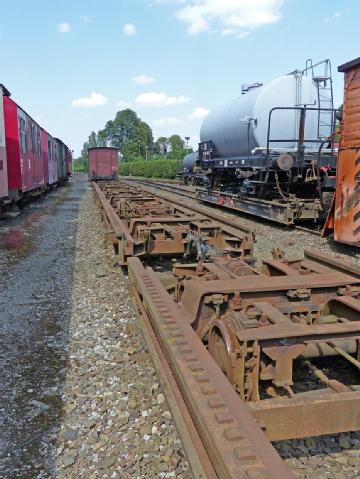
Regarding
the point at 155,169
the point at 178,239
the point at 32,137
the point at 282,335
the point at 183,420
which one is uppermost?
the point at 32,137

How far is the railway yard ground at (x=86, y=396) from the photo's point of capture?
2236 mm

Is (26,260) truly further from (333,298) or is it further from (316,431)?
(316,431)

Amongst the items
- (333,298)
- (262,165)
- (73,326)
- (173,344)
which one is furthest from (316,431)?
(262,165)

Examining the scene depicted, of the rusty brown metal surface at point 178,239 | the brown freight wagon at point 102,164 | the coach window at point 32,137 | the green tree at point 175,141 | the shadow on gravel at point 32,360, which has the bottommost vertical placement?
the shadow on gravel at point 32,360

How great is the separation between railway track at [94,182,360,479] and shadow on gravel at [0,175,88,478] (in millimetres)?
729

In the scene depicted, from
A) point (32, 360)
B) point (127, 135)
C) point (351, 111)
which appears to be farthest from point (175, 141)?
point (32, 360)

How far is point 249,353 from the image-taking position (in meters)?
2.31

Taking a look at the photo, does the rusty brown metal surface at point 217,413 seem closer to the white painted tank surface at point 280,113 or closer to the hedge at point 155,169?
the white painted tank surface at point 280,113

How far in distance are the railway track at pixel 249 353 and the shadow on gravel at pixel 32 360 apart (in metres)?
0.73

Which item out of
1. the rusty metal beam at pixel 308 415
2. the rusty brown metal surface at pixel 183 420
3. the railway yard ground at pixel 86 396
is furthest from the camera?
Answer: the railway yard ground at pixel 86 396

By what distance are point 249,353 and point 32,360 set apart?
1931 millimetres

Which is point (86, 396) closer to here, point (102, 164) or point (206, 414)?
point (206, 414)

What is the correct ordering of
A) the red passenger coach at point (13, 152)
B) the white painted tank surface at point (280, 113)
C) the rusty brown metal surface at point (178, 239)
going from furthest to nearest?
the white painted tank surface at point (280, 113)
the red passenger coach at point (13, 152)
the rusty brown metal surface at point (178, 239)

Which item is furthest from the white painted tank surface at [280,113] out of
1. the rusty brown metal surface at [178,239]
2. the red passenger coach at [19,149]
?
the red passenger coach at [19,149]
